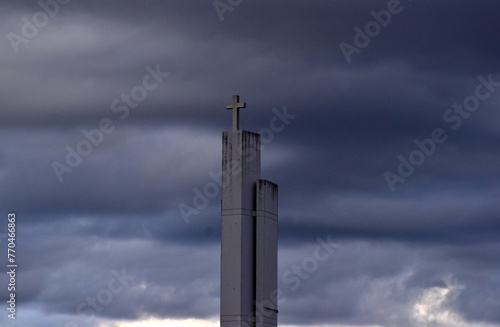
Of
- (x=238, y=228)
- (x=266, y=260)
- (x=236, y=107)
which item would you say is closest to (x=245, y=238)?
(x=238, y=228)

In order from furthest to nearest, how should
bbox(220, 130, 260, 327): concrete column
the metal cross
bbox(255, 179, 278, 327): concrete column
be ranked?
the metal cross < bbox(255, 179, 278, 327): concrete column < bbox(220, 130, 260, 327): concrete column

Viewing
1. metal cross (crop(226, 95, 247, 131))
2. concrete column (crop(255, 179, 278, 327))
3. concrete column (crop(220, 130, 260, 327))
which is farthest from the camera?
metal cross (crop(226, 95, 247, 131))

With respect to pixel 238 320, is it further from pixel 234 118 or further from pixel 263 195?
pixel 234 118

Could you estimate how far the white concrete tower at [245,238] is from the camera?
51.8m

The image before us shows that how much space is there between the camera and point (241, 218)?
170ft

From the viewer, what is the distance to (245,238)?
52125mm

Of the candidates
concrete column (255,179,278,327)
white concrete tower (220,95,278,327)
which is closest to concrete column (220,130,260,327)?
white concrete tower (220,95,278,327)

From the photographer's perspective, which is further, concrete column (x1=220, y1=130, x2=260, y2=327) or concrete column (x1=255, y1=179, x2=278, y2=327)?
concrete column (x1=255, y1=179, x2=278, y2=327)

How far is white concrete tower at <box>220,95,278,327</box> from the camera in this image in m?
51.8

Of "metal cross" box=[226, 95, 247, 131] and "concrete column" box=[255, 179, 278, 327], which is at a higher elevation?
"metal cross" box=[226, 95, 247, 131]

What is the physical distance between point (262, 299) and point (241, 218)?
366 cm

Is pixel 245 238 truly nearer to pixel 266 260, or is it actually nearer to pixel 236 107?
pixel 266 260

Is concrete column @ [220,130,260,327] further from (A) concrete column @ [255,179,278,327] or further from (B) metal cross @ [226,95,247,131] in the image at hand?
(B) metal cross @ [226,95,247,131]

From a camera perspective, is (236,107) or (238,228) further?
(236,107)
